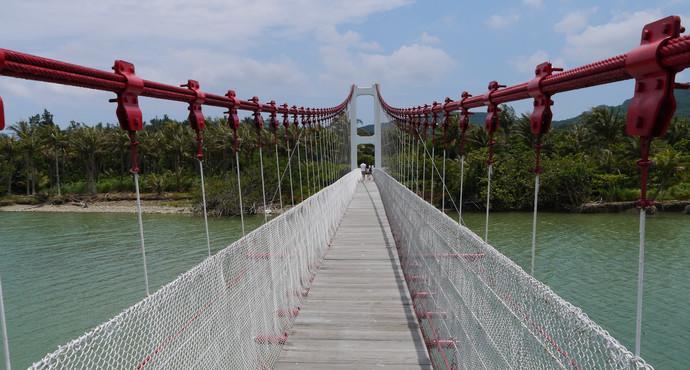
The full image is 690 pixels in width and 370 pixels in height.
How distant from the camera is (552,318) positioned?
4.33 feet

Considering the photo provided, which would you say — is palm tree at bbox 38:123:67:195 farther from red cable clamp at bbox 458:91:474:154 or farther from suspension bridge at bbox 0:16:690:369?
red cable clamp at bbox 458:91:474:154

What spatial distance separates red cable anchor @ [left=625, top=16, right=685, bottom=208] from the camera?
1.45m

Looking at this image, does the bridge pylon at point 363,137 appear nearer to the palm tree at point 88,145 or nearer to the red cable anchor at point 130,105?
the palm tree at point 88,145

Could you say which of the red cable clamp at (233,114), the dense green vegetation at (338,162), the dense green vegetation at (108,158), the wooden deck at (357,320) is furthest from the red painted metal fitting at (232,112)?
the dense green vegetation at (108,158)

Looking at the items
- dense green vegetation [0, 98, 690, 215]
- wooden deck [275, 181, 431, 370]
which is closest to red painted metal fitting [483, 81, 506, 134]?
wooden deck [275, 181, 431, 370]

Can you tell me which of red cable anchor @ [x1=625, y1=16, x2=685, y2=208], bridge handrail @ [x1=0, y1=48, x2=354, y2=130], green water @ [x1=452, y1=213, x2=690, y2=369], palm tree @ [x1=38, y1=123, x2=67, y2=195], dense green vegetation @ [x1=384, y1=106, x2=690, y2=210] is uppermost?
palm tree @ [x1=38, y1=123, x2=67, y2=195]

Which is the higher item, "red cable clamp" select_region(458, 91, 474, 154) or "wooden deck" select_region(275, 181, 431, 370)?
"red cable clamp" select_region(458, 91, 474, 154)

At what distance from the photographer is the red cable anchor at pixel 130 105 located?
2.44 metres

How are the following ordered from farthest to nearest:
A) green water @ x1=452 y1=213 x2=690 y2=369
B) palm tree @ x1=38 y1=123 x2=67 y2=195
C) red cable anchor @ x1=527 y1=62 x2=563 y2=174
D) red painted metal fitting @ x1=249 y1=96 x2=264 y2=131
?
palm tree @ x1=38 y1=123 x2=67 y2=195, green water @ x1=452 y1=213 x2=690 y2=369, red painted metal fitting @ x1=249 y1=96 x2=264 y2=131, red cable anchor @ x1=527 y1=62 x2=563 y2=174

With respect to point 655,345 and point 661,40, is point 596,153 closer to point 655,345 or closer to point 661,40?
point 655,345

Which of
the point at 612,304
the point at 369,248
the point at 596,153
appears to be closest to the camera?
the point at 369,248

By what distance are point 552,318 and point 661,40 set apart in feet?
2.93

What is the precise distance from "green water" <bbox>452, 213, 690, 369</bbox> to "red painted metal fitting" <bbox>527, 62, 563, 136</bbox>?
306 inches

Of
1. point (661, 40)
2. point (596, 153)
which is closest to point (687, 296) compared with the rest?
point (661, 40)
